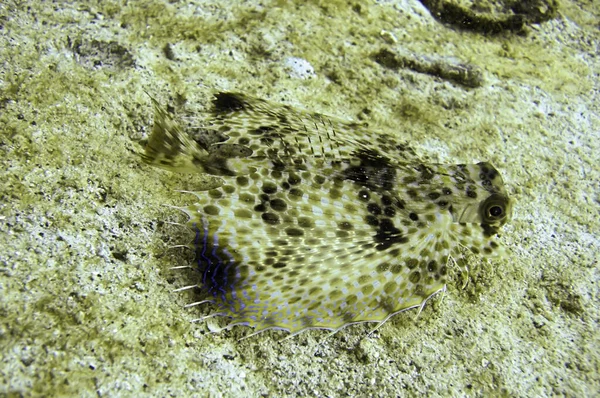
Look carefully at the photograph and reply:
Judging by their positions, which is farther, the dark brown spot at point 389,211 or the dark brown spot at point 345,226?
the dark brown spot at point 389,211

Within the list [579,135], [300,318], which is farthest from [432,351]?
[579,135]

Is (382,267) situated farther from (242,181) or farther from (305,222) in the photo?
(242,181)

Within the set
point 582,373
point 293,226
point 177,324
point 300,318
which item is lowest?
point 582,373

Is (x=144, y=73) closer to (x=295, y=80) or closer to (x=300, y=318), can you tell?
(x=295, y=80)

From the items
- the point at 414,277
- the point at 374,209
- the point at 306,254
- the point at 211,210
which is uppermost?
the point at 211,210

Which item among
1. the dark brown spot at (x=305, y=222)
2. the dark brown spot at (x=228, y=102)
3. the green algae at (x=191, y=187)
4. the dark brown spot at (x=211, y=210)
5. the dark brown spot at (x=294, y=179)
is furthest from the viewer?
the dark brown spot at (x=228, y=102)

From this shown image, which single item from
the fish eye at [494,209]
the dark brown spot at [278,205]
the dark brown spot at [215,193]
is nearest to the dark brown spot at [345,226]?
the dark brown spot at [278,205]

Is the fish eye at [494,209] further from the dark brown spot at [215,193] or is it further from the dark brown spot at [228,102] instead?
the dark brown spot at [228,102]

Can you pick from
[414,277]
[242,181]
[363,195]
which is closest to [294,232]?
[242,181]
